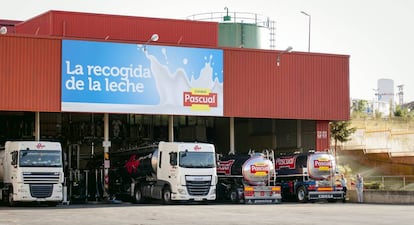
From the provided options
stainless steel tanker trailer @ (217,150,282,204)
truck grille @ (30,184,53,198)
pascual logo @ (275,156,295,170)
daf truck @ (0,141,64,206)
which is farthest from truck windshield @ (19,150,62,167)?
pascual logo @ (275,156,295,170)

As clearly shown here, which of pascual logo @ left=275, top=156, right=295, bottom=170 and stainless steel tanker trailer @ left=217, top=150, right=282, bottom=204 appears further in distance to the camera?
pascual logo @ left=275, top=156, right=295, bottom=170

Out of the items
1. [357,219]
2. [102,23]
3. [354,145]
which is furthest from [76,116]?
[357,219]

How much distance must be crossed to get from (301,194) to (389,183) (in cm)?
822

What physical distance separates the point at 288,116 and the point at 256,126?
21.4 feet

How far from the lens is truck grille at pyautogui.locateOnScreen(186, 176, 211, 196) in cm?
4216

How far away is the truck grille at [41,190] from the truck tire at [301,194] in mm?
13362

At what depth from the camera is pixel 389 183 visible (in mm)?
52469

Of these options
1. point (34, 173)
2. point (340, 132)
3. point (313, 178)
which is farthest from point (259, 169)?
point (340, 132)

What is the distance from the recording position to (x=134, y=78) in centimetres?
4750

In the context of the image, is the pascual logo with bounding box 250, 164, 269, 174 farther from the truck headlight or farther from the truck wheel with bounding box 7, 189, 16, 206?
the truck wheel with bounding box 7, 189, 16, 206

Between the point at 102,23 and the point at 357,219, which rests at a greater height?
the point at 102,23

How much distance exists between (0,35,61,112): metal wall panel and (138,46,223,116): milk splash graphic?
501 cm

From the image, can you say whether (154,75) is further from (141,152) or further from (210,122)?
(210,122)

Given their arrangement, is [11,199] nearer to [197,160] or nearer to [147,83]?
[197,160]
